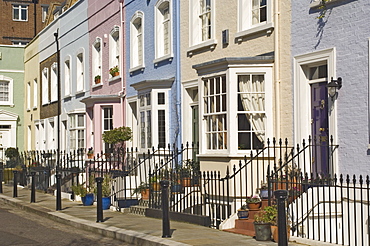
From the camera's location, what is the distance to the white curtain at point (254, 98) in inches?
559

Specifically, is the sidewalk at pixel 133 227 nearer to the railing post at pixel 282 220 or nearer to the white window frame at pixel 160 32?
the railing post at pixel 282 220

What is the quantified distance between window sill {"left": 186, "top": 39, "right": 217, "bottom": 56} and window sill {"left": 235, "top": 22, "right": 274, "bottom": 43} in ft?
3.67

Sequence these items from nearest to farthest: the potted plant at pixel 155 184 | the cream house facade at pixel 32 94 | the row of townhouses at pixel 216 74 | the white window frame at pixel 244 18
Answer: the row of townhouses at pixel 216 74, the white window frame at pixel 244 18, the potted plant at pixel 155 184, the cream house facade at pixel 32 94

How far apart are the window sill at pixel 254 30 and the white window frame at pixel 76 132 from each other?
38.7 feet

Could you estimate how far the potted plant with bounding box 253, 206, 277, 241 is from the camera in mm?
11156

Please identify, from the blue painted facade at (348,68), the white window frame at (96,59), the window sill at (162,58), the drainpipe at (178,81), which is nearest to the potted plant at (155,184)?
the drainpipe at (178,81)

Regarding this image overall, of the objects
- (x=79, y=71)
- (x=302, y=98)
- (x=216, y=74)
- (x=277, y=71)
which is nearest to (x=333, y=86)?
(x=302, y=98)

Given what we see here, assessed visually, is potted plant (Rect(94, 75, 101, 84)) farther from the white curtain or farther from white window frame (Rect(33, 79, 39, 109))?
the white curtain

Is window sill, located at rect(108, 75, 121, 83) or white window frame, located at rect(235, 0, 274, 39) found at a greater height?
white window frame, located at rect(235, 0, 274, 39)

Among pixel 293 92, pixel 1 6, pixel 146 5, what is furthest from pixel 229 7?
pixel 1 6

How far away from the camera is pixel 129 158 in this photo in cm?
2045

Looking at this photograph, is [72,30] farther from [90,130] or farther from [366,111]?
[366,111]

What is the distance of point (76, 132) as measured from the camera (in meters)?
26.2

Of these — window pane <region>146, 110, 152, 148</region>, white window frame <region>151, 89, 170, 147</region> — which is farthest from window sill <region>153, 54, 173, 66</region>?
window pane <region>146, 110, 152, 148</region>
